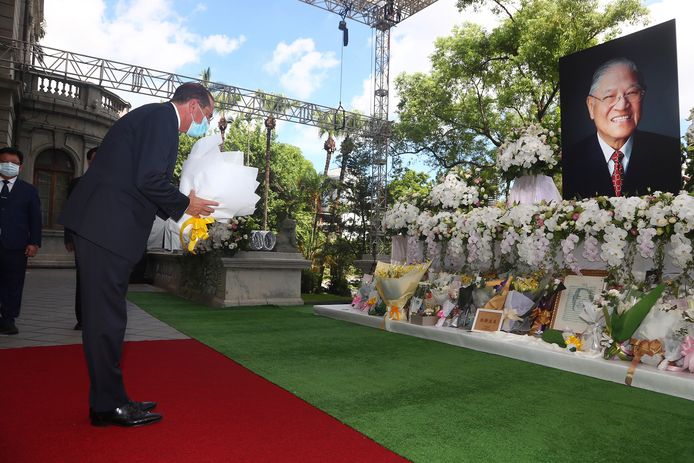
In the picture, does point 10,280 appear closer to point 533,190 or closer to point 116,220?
point 116,220

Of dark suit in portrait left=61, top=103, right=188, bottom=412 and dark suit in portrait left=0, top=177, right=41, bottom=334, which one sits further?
dark suit in portrait left=0, top=177, right=41, bottom=334

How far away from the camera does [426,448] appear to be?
2.51m

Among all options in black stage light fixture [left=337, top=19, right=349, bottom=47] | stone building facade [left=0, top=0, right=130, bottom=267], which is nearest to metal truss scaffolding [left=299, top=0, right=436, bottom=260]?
black stage light fixture [left=337, top=19, right=349, bottom=47]

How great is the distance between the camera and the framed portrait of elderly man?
7.54 meters

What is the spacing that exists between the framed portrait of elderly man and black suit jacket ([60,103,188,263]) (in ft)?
24.0

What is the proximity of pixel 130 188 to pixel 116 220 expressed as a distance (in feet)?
0.61

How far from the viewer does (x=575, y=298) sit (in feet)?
15.9

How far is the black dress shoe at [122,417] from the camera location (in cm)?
264

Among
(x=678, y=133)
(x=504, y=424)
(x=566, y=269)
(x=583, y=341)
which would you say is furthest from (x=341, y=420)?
(x=678, y=133)

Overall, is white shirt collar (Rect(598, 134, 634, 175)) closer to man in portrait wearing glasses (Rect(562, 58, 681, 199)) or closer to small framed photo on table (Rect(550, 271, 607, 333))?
man in portrait wearing glasses (Rect(562, 58, 681, 199))

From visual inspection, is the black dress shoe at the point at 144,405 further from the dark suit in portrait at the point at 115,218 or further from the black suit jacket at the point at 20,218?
the black suit jacket at the point at 20,218

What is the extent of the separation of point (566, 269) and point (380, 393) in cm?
270

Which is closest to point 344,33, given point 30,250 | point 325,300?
point 325,300

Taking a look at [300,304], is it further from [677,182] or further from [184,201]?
[184,201]
